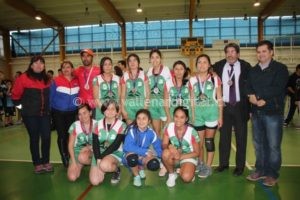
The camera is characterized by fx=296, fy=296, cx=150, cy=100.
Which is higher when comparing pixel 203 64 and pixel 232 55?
pixel 232 55

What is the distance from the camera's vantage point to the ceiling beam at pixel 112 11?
14130 millimetres

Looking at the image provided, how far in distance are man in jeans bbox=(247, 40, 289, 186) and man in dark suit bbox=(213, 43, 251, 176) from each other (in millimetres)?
277

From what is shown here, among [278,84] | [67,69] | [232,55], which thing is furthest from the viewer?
[67,69]

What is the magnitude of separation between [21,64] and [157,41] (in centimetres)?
918

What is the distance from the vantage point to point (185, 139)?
13.3 ft

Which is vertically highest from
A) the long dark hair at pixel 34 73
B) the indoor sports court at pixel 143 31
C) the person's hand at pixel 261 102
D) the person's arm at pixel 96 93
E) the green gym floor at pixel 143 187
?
the indoor sports court at pixel 143 31

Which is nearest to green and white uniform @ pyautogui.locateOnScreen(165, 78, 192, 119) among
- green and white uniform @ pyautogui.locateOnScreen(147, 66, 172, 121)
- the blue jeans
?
green and white uniform @ pyautogui.locateOnScreen(147, 66, 172, 121)

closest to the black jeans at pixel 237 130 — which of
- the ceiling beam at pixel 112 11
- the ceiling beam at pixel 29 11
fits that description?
the ceiling beam at pixel 112 11

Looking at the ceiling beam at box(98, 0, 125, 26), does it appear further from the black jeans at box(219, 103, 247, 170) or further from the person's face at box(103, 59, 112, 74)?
the black jeans at box(219, 103, 247, 170)

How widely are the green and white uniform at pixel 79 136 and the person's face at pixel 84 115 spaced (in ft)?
0.28

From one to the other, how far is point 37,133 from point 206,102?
264cm

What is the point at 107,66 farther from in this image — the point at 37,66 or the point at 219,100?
the point at 219,100

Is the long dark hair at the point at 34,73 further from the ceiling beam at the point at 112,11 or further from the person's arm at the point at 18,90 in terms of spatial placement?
the ceiling beam at the point at 112,11

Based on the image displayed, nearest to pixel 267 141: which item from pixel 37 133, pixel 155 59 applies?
pixel 155 59
